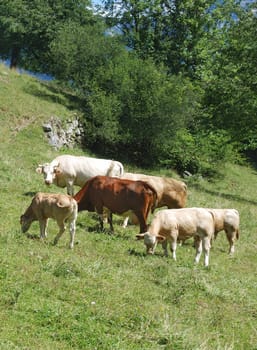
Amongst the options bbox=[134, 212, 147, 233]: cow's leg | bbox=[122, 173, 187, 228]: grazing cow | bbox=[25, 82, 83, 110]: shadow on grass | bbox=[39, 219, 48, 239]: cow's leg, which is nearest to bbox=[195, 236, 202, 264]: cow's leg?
bbox=[134, 212, 147, 233]: cow's leg

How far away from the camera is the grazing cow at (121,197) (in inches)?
549

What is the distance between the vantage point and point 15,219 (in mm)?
12695

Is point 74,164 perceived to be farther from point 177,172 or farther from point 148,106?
point 177,172

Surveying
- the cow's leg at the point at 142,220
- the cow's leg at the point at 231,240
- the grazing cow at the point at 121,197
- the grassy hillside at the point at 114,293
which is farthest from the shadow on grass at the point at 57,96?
the cow's leg at the point at 142,220

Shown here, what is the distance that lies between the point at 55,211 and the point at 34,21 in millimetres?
37681

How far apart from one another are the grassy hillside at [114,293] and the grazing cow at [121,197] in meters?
0.73

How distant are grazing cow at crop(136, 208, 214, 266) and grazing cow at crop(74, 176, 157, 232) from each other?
3.60 ft

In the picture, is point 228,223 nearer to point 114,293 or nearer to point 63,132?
point 114,293

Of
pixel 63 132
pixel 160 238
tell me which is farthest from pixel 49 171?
pixel 63 132

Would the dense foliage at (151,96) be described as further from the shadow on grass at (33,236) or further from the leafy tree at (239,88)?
the shadow on grass at (33,236)

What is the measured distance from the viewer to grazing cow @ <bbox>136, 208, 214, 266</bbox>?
493 inches

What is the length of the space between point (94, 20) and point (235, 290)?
42580 millimetres

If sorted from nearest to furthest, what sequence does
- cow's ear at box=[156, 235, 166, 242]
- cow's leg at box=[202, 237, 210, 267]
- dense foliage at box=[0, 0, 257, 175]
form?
cow's ear at box=[156, 235, 166, 242]
cow's leg at box=[202, 237, 210, 267]
dense foliage at box=[0, 0, 257, 175]

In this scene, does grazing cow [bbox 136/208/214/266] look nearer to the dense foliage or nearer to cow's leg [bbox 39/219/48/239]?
cow's leg [bbox 39/219/48/239]
